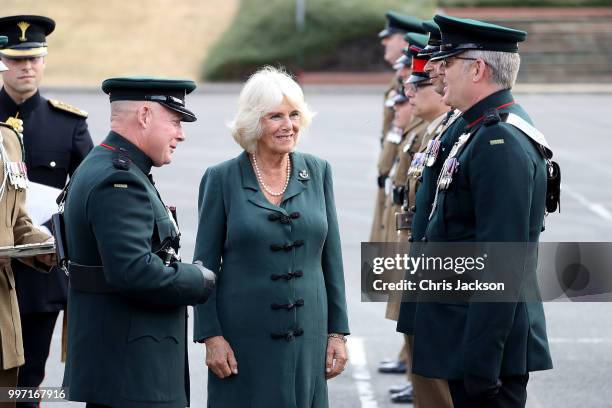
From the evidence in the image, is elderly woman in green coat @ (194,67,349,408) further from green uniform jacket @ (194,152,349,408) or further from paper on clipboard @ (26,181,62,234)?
paper on clipboard @ (26,181,62,234)

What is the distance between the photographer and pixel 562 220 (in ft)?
47.6

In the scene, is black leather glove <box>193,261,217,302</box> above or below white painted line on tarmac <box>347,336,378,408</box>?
above

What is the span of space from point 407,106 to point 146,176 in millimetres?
3846

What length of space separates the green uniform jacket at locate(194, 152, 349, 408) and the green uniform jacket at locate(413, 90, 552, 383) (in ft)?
1.71

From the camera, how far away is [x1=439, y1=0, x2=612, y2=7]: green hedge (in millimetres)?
41594

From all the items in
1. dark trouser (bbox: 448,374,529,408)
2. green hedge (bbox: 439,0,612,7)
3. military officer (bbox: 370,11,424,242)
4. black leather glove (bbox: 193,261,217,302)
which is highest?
green hedge (bbox: 439,0,612,7)

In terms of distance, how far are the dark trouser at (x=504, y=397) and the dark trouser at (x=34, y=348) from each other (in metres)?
2.81

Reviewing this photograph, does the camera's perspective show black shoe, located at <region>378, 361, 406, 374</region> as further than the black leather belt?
Yes

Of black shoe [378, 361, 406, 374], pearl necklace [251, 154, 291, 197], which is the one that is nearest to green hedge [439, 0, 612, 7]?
black shoe [378, 361, 406, 374]

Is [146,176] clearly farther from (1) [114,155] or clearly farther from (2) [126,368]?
(2) [126,368]

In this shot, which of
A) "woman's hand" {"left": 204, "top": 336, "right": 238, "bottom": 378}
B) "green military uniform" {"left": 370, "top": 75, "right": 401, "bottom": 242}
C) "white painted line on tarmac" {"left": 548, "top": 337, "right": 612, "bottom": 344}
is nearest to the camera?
"woman's hand" {"left": 204, "top": 336, "right": 238, "bottom": 378}

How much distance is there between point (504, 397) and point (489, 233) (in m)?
0.66

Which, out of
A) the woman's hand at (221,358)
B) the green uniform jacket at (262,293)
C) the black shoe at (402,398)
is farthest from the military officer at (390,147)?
Result: the woman's hand at (221,358)

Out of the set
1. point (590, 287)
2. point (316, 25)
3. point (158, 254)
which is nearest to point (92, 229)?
point (158, 254)
